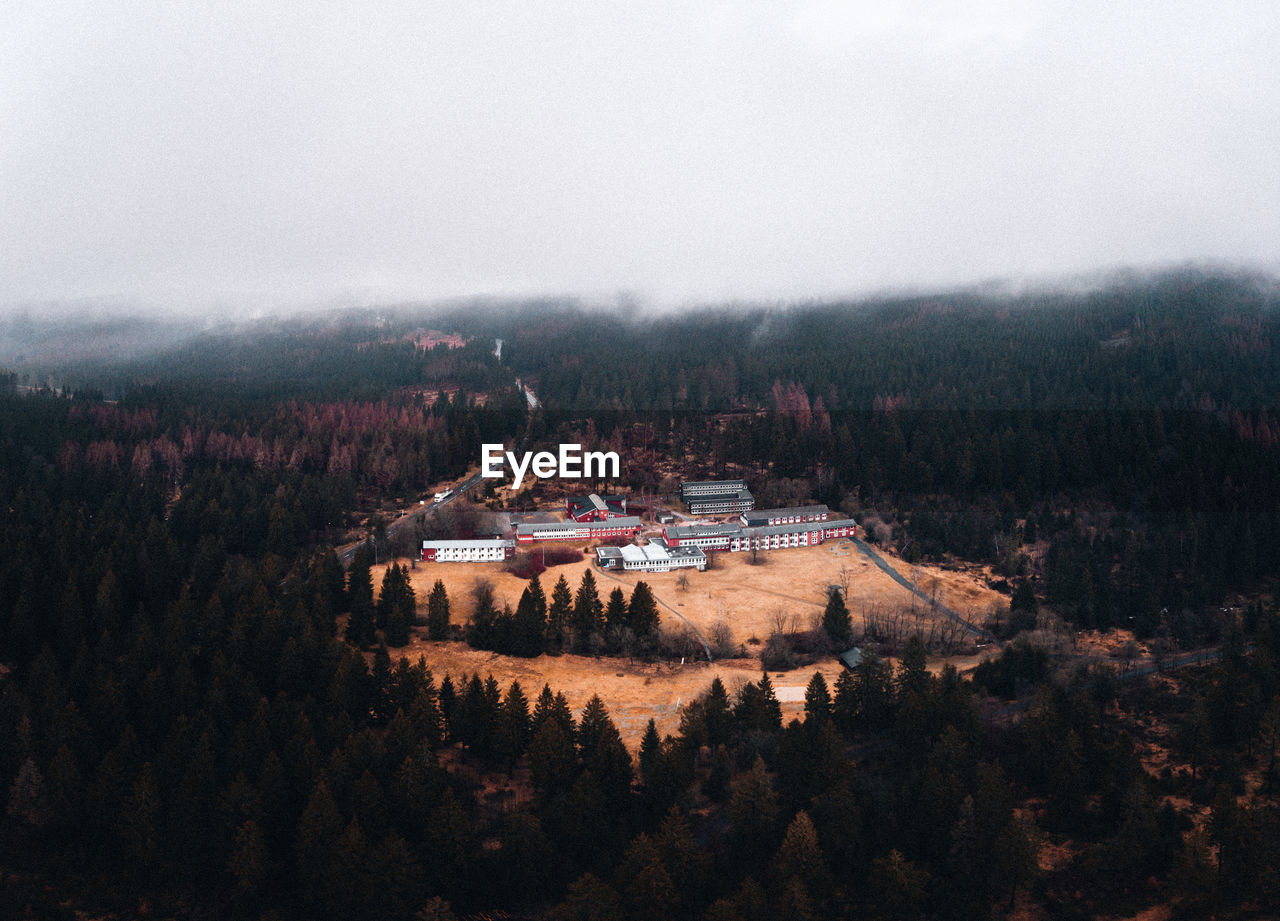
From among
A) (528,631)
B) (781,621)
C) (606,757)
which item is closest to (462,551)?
(528,631)

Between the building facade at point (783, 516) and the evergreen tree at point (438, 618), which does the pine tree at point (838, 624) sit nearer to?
the building facade at point (783, 516)

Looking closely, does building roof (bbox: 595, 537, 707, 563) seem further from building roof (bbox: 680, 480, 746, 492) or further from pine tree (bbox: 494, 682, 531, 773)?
pine tree (bbox: 494, 682, 531, 773)

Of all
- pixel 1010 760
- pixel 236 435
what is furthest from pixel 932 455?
pixel 236 435

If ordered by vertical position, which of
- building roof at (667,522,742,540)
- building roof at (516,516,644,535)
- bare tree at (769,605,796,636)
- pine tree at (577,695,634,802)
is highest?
building roof at (516,516,644,535)

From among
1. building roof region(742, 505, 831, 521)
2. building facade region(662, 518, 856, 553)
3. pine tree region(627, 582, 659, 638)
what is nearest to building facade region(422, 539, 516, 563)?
building facade region(662, 518, 856, 553)

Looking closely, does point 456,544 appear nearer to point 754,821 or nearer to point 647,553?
point 647,553

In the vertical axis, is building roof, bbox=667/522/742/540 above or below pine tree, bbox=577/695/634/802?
above

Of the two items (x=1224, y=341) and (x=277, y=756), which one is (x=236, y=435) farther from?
(x=1224, y=341)
